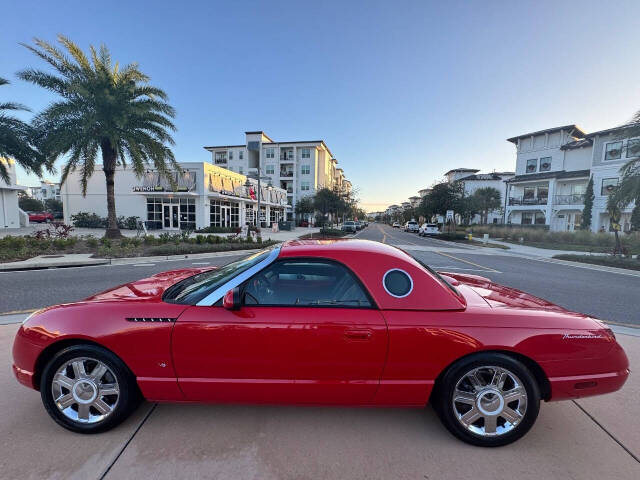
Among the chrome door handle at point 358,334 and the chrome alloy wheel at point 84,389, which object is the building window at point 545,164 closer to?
the chrome door handle at point 358,334

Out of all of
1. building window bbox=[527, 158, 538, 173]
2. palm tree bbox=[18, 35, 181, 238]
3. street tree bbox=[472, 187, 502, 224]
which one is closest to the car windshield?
palm tree bbox=[18, 35, 181, 238]

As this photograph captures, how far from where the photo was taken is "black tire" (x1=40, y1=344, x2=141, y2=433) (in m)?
2.29

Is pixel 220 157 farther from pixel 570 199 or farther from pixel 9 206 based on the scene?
pixel 570 199

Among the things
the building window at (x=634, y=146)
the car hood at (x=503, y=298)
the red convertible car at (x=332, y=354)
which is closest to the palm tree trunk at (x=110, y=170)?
the red convertible car at (x=332, y=354)

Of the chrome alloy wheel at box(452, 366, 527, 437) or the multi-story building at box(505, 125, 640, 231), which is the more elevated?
the multi-story building at box(505, 125, 640, 231)

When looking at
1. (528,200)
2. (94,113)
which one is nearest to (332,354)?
(94,113)

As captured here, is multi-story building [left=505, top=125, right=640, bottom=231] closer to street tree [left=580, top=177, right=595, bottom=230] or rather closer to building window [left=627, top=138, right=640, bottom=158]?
street tree [left=580, top=177, right=595, bottom=230]

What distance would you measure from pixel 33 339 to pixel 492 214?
211 feet

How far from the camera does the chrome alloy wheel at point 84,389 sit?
2.33m

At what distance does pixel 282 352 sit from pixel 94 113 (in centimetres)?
1816

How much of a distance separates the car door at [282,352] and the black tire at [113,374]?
0.45m

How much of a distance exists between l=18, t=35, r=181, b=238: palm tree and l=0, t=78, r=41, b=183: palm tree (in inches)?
24.0

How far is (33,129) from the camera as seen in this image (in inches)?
591

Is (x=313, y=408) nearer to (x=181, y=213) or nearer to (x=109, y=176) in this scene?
(x=109, y=176)
